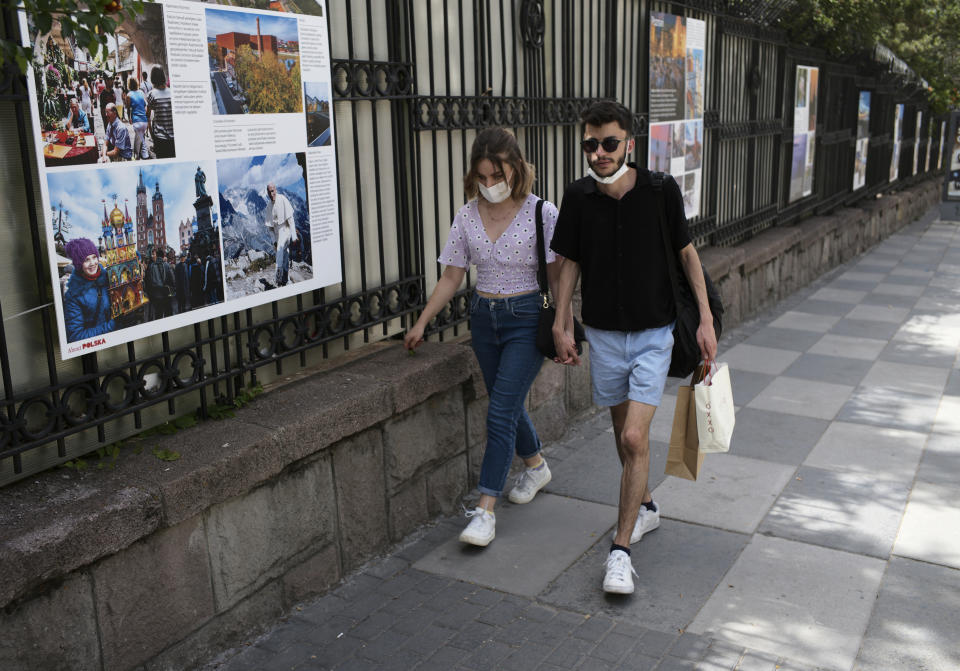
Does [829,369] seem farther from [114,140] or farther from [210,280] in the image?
[114,140]

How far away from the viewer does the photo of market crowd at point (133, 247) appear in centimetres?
301

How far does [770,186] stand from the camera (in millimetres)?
11297

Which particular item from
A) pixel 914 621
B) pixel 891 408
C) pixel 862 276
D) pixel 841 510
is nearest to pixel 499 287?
pixel 841 510

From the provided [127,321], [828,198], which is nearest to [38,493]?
[127,321]

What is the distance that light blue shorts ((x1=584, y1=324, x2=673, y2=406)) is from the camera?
13.3 ft

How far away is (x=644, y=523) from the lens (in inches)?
176

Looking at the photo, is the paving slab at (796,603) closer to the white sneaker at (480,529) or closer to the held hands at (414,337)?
the white sneaker at (480,529)

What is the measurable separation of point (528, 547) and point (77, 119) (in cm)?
272

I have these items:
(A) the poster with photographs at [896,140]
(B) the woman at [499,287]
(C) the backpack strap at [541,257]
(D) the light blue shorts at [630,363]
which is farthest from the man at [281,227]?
(A) the poster with photographs at [896,140]

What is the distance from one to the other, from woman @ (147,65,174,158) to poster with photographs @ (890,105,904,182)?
58.8 ft

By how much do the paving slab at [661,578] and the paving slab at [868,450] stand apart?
4.44 feet

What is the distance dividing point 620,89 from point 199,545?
→ 515 cm

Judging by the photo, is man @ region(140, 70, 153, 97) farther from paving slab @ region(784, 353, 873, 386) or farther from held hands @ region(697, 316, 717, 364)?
paving slab @ region(784, 353, 873, 386)

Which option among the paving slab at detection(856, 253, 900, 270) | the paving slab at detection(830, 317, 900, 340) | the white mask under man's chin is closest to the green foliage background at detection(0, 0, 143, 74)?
the white mask under man's chin
